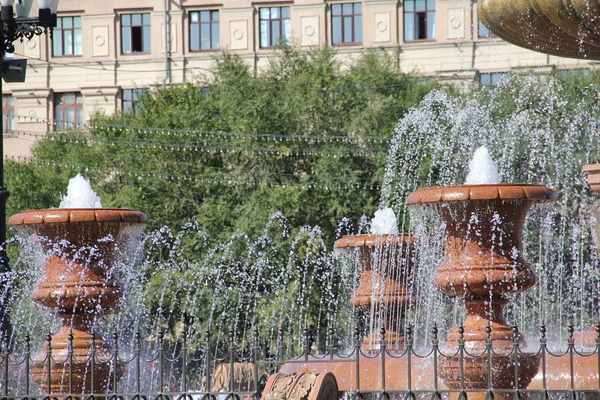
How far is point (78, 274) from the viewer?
10.4 m

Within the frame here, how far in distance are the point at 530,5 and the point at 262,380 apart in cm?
453

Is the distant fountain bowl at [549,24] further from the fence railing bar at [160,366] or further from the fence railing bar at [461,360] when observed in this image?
the fence railing bar at [160,366]

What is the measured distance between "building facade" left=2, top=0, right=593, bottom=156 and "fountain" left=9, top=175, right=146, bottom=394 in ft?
82.1

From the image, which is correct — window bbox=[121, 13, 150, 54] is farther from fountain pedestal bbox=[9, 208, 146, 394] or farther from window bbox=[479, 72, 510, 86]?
fountain pedestal bbox=[9, 208, 146, 394]

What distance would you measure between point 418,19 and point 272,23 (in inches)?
175

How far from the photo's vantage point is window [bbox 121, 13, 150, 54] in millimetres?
37719

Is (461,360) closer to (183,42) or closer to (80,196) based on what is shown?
(80,196)

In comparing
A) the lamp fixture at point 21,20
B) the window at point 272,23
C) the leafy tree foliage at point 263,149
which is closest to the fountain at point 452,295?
the lamp fixture at point 21,20

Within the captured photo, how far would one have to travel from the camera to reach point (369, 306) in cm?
1463

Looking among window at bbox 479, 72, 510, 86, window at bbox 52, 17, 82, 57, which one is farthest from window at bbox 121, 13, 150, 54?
window at bbox 479, 72, 510, 86

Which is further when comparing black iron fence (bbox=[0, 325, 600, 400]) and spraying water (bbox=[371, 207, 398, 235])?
spraying water (bbox=[371, 207, 398, 235])

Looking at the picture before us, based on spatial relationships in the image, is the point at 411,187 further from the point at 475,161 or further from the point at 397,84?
the point at 475,161

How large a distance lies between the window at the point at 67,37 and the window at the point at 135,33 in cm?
151

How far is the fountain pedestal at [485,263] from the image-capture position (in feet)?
30.8
